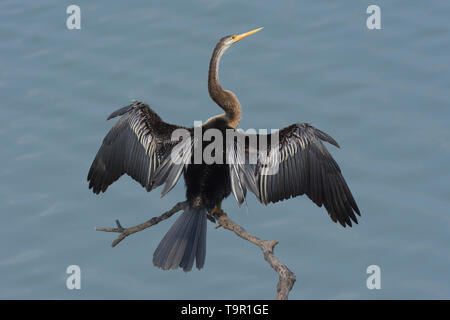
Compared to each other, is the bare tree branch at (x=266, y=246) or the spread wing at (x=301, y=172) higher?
the spread wing at (x=301, y=172)

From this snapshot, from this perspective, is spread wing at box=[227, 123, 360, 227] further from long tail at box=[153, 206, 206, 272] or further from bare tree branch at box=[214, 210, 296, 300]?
long tail at box=[153, 206, 206, 272]

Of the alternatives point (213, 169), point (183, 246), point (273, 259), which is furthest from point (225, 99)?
point (273, 259)

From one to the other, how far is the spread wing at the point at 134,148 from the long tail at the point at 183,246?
0.62 meters

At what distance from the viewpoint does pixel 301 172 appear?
7672 millimetres

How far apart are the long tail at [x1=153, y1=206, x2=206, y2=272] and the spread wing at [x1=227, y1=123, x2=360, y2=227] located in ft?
2.35

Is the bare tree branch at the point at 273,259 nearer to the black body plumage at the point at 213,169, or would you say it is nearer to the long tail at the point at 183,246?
the black body plumage at the point at 213,169

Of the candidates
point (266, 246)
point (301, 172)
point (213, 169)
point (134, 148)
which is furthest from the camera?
point (134, 148)

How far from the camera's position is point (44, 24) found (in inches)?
460

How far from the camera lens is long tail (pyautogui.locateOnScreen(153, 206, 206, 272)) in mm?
6918

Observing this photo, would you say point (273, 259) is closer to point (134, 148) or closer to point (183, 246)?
point (183, 246)

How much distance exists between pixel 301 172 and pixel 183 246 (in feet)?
4.23

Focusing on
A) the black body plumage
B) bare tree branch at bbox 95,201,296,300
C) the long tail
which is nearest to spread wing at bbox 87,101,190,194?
the black body plumage

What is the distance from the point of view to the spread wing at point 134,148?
768 cm

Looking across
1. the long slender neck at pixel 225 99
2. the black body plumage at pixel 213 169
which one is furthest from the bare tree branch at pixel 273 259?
the long slender neck at pixel 225 99
